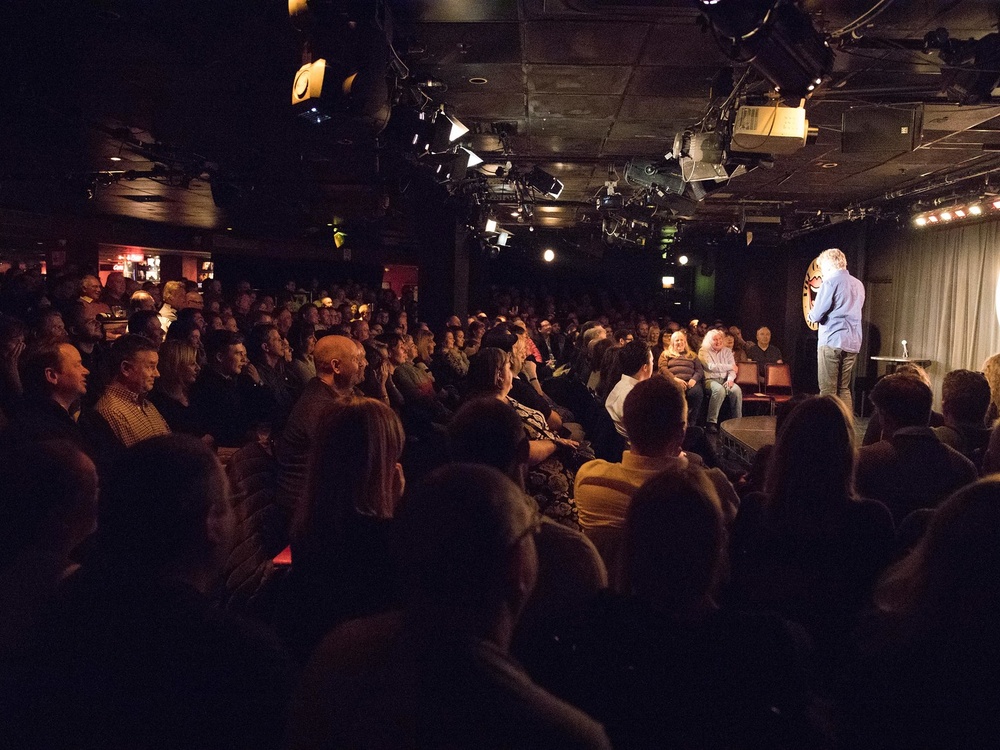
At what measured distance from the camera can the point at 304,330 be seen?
258 inches

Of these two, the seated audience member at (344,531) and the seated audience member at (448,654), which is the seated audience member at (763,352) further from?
the seated audience member at (448,654)

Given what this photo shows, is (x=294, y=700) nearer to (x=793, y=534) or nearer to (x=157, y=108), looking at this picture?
(x=793, y=534)

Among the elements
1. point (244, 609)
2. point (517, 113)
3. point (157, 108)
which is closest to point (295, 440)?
point (244, 609)

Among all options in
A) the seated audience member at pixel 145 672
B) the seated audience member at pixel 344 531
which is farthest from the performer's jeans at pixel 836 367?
the seated audience member at pixel 145 672

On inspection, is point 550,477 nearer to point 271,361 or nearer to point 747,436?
point 747,436

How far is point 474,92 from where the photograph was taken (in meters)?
5.08

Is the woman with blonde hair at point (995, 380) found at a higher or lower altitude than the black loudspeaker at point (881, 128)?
lower

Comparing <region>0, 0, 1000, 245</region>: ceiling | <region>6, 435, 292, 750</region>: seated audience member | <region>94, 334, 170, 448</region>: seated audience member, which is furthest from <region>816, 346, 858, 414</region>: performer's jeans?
<region>6, 435, 292, 750</region>: seated audience member

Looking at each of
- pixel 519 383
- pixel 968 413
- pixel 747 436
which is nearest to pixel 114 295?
pixel 519 383

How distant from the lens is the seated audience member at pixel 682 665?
106cm

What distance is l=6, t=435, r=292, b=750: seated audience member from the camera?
3.31 feet

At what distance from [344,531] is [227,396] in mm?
3040

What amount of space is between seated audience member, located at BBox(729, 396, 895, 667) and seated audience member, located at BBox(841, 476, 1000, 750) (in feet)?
1.55

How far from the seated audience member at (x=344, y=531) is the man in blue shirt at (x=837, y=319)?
5.16 m
